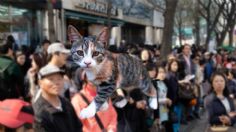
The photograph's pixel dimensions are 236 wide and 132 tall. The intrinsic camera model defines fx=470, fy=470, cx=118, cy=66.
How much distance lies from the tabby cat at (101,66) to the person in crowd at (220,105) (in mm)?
2108

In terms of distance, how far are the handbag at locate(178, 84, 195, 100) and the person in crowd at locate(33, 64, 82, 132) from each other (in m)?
6.07

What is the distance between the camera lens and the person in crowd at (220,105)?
5.89m

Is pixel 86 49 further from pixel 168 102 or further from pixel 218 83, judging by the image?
pixel 168 102

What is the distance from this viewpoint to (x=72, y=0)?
19531mm

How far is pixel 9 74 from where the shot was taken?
6.33m

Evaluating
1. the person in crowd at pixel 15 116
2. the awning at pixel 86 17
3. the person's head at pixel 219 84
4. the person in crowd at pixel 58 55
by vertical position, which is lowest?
→ the person's head at pixel 219 84

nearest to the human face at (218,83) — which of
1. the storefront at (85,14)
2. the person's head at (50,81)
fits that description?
the person's head at (50,81)

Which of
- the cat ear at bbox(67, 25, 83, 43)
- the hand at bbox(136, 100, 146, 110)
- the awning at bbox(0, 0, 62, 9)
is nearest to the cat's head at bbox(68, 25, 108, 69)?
the cat ear at bbox(67, 25, 83, 43)

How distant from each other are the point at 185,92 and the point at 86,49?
6.97 m

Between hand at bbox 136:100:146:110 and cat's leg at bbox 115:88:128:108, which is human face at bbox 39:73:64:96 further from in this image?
hand at bbox 136:100:146:110

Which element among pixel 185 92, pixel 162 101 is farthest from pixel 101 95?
pixel 185 92

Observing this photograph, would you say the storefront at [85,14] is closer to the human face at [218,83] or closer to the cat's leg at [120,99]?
the human face at [218,83]

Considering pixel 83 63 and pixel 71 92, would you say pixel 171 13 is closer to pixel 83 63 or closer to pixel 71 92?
pixel 71 92

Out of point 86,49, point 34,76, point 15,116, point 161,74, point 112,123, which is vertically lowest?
point 112,123
